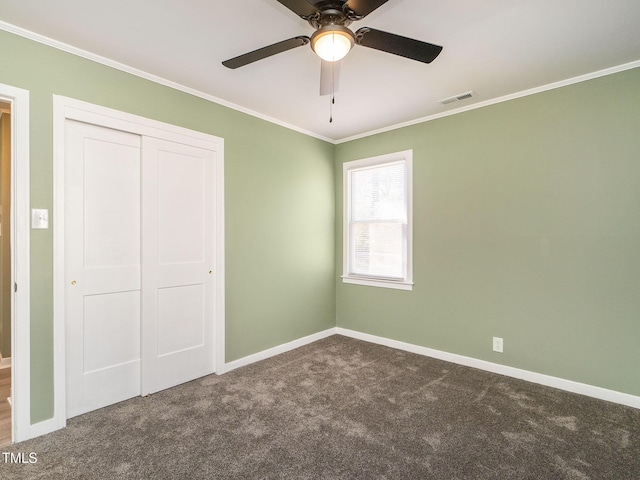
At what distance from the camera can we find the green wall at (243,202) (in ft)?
7.04

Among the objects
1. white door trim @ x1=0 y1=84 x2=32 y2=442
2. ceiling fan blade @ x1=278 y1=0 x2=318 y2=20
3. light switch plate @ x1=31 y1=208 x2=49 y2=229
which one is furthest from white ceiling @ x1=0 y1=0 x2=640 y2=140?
light switch plate @ x1=31 y1=208 x2=49 y2=229

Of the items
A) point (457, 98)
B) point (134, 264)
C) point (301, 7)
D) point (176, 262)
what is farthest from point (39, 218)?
point (457, 98)

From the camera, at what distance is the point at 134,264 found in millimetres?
2646

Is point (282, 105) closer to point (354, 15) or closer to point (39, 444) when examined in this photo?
point (354, 15)

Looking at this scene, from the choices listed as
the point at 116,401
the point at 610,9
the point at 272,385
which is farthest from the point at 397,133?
the point at 116,401

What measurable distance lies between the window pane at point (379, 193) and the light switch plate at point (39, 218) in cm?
313

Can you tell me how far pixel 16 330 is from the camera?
2.08m

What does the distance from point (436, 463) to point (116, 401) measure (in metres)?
2.36

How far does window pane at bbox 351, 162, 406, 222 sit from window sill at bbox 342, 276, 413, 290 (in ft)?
2.44

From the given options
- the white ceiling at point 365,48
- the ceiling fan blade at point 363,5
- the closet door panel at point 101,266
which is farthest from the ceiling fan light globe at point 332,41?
the closet door panel at point 101,266

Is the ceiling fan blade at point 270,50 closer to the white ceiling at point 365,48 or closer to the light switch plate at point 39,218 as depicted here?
the white ceiling at point 365,48

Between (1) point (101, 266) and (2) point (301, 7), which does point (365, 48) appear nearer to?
(2) point (301, 7)

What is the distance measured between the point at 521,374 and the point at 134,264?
355cm

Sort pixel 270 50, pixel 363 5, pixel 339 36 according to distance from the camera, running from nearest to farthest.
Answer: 1. pixel 363 5
2. pixel 339 36
3. pixel 270 50
